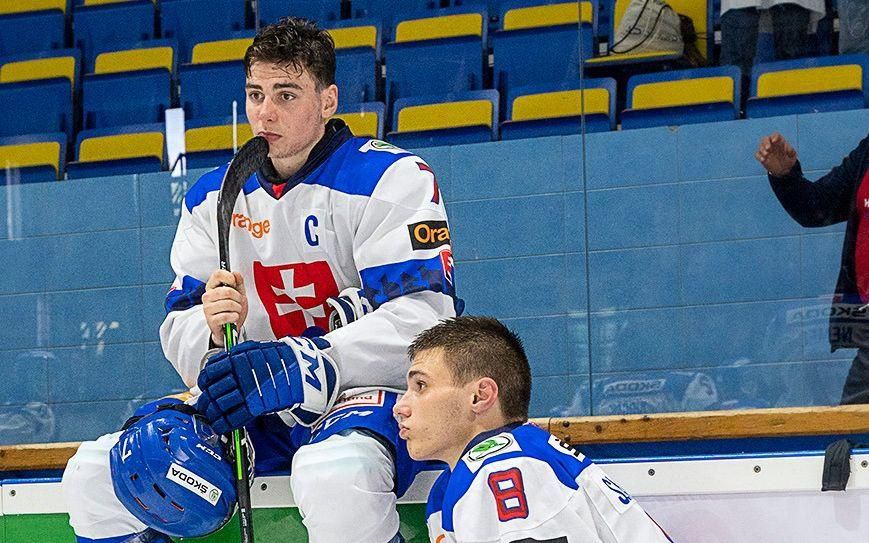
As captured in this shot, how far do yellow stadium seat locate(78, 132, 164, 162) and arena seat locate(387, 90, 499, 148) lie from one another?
69 cm

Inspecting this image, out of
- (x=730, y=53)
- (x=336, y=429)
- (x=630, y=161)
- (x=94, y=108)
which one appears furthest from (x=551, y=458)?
(x=94, y=108)

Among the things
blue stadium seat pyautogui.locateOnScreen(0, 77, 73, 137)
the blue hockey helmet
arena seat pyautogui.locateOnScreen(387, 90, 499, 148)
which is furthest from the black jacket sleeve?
blue stadium seat pyautogui.locateOnScreen(0, 77, 73, 137)

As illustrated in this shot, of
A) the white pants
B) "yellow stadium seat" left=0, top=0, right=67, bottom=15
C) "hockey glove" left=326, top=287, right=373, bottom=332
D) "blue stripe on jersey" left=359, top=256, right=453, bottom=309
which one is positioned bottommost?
the white pants

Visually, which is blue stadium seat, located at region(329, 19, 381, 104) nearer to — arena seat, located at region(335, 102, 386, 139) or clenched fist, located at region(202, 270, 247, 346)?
arena seat, located at region(335, 102, 386, 139)

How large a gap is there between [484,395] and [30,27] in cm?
239

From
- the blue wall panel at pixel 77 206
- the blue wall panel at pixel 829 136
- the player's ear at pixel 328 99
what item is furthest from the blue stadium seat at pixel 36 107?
the blue wall panel at pixel 829 136

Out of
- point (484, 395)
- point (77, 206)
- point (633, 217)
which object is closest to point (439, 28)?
point (633, 217)

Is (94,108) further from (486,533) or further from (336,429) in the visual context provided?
(486,533)

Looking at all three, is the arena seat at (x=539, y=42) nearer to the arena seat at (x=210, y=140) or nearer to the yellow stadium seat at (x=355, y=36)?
the yellow stadium seat at (x=355, y=36)

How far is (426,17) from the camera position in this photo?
139 inches

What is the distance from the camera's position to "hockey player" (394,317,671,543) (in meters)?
1.92

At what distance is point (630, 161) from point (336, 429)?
3.75ft

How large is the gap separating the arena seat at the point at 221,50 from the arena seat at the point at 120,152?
9.1 inches

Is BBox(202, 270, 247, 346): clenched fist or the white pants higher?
BBox(202, 270, 247, 346): clenched fist
